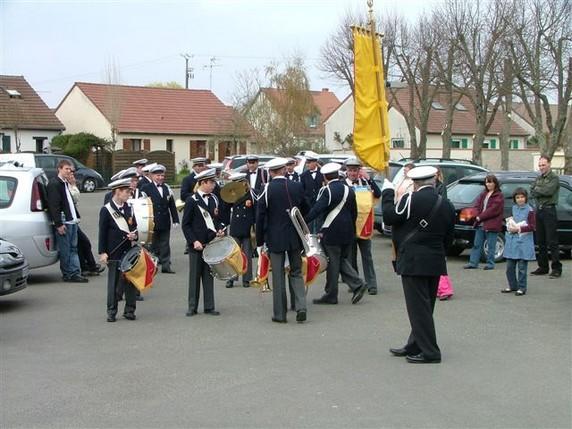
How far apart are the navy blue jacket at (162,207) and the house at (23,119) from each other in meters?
36.3

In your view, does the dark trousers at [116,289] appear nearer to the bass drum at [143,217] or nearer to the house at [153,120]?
the bass drum at [143,217]

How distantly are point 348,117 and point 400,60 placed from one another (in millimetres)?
23055

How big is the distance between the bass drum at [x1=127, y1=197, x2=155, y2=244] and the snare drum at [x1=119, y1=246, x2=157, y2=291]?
1.03 m

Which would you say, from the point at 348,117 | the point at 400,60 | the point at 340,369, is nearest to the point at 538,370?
the point at 340,369

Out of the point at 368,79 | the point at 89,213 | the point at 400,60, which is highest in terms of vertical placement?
the point at 400,60

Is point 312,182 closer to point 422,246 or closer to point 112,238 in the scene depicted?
point 112,238

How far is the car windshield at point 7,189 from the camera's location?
1258 centimetres

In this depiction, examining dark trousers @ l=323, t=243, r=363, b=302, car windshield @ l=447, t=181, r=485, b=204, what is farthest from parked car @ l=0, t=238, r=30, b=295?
car windshield @ l=447, t=181, r=485, b=204

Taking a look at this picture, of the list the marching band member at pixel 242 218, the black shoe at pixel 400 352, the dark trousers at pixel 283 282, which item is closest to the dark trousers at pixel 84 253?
the marching band member at pixel 242 218

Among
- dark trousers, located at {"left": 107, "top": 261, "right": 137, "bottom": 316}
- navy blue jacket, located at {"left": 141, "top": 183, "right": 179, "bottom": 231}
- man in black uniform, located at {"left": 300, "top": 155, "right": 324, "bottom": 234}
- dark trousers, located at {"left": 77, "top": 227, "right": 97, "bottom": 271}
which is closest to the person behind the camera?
dark trousers, located at {"left": 107, "top": 261, "right": 137, "bottom": 316}

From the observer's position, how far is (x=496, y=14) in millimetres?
35562

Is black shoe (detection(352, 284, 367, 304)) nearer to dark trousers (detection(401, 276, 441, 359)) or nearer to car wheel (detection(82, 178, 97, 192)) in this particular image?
dark trousers (detection(401, 276, 441, 359))

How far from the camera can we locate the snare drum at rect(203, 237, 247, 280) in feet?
33.2

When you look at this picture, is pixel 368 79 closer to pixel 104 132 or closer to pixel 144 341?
pixel 144 341
